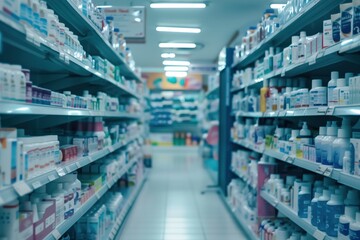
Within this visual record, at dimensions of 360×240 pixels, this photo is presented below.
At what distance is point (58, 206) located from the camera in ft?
7.03

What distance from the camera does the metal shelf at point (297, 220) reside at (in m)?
2.13

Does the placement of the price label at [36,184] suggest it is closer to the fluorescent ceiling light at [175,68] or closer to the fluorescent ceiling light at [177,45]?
the fluorescent ceiling light at [177,45]

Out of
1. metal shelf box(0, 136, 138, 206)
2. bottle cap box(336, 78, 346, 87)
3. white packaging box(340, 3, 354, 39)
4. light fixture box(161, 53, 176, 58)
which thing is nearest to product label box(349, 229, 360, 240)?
bottle cap box(336, 78, 346, 87)

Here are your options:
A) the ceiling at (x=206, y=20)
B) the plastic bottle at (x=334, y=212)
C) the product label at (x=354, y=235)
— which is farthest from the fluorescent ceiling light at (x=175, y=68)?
Answer: the product label at (x=354, y=235)

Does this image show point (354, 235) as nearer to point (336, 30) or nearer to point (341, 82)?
point (341, 82)

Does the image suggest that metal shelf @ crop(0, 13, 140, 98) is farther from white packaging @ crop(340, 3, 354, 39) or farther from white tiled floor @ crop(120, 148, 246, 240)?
white tiled floor @ crop(120, 148, 246, 240)

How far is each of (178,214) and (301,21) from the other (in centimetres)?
304

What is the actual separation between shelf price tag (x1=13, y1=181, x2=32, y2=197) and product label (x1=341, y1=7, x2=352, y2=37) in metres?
1.76

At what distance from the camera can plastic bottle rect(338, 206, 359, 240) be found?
1.87 meters

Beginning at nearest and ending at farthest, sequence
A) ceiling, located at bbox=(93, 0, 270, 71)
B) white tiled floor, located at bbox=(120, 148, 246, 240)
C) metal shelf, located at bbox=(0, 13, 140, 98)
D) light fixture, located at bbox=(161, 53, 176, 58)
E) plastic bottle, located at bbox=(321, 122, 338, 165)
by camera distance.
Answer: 1. metal shelf, located at bbox=(0, 13, 140, 98)
2. plastic bottle, located at bbox=(321, 122, 338, 165)
3. white tiled floor, located at bbox=(120, 148, 246, 240)
4. ceiling, located at bbox=(93, 0, 270, 71)
5. light fixture, located at bbox=(161, 53, 176, 58)

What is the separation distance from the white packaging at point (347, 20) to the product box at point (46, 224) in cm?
187

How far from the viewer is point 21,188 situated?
1.53m

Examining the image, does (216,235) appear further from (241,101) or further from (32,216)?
(32,216)

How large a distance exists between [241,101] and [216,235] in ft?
5.72
